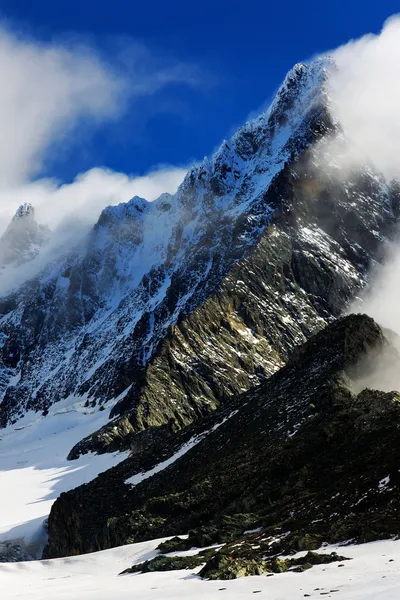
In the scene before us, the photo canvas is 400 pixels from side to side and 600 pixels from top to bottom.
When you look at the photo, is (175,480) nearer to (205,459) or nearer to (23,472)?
(205,459)

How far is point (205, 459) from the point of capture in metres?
54.5

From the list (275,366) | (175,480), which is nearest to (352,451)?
(175,480)

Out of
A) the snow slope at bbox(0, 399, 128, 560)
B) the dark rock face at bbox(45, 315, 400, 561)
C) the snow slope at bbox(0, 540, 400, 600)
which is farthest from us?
the snow slope at bbox(0, 399, 128, 560)

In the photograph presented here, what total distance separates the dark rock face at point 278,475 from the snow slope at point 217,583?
104 inches

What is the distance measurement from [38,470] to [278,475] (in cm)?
9000

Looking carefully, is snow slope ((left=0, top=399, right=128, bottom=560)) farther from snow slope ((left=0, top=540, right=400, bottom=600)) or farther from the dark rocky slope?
snow slope ((left=0, top=540, right=400, bottom=600))

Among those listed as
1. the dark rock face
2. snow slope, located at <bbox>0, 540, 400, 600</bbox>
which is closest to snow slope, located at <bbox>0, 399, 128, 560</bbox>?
the dark rock face

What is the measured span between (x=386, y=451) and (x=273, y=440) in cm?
1776

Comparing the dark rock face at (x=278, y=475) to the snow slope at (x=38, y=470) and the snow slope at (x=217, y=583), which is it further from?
the snow slope at (x=38, y=470)

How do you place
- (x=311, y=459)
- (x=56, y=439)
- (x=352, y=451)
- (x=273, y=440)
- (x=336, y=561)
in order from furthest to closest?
(x=56, y=439), (x=273, y=440), (x=311, y=459), (x=352, y=451), (x=336, y=561)

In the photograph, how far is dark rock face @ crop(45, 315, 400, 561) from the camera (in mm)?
26438

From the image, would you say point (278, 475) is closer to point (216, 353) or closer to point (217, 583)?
point (217, 583)

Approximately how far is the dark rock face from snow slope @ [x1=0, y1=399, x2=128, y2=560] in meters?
8.12

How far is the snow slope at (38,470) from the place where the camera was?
236 feet
